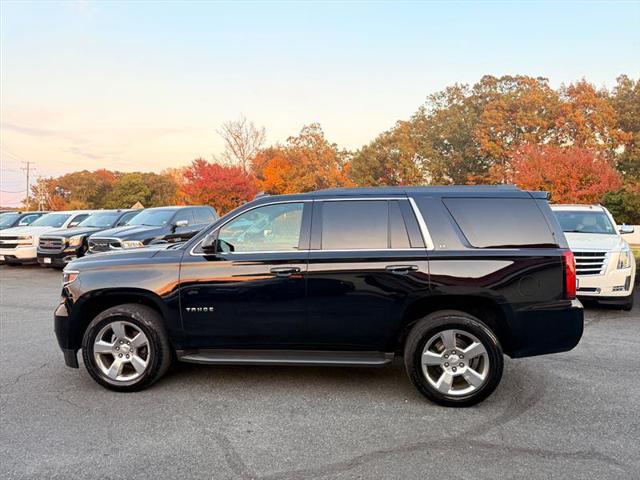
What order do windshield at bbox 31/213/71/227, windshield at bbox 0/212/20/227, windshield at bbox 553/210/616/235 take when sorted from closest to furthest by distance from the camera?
windshield at bbox 553/210/616/235 < windshield at bbox 31/213/71/227 < windshield at bbox 0/212/20/227

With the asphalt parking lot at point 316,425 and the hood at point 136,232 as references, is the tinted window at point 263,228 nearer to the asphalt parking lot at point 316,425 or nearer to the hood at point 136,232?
the asphalt parking lot at point 316,425

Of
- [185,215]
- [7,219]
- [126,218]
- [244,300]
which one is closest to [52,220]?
[126,218]

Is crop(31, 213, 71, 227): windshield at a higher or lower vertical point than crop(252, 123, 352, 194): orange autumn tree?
lower

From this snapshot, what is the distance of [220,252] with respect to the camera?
13.8 ft

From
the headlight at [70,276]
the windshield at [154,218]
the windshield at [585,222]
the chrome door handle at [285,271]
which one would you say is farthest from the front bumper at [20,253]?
the windshield at [585,222]

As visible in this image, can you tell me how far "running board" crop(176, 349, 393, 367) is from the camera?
13.1ft

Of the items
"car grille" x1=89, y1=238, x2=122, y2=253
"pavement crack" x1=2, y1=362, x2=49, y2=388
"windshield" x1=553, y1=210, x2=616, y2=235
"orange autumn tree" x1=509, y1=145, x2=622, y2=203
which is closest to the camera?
"pavement crack" x1=2, y1=362, x2=49, y2=388

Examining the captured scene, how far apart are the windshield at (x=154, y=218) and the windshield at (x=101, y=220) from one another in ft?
8.56

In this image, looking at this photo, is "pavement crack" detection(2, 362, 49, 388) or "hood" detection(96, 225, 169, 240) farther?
"hood" detection(96, 225, 169, 240)

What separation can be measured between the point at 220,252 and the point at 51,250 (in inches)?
415

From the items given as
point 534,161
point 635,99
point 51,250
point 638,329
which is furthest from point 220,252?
point 635,99

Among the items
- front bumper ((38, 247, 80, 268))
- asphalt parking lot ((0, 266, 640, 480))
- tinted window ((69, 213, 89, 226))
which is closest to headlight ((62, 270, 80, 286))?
asphalt parking lot ((0, 266, 640, 480))

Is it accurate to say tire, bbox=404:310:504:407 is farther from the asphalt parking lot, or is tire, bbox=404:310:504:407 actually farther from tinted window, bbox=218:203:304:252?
tinted window, bbox=218:203:304:252

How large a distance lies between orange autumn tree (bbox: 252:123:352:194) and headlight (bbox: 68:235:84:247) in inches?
919
